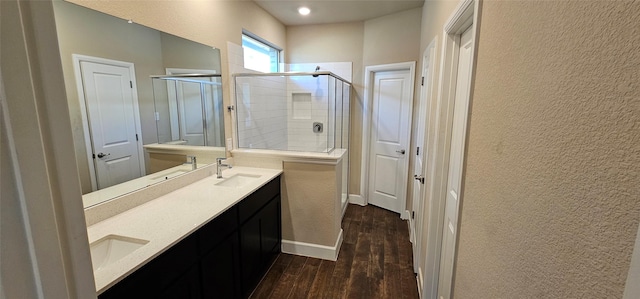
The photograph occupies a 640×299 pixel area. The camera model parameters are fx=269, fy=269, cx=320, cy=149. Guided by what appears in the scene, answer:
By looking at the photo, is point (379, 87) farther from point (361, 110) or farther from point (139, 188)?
point (139, 188)

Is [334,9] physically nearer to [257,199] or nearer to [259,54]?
[259,54]

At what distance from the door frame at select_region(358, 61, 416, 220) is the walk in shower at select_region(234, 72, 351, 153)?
0.84 ft

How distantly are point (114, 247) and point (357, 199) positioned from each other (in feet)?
10.6

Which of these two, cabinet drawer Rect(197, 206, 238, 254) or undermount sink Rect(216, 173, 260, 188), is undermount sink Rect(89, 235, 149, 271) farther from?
undermount sink Rect(216, 173, 260, 188)

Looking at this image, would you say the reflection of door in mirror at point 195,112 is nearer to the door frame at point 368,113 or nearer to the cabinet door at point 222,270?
the cabinet door at point 222,270

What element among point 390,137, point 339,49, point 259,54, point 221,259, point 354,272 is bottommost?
point 354,272

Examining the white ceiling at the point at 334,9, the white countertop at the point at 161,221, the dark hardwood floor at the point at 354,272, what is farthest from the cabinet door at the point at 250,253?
the white ceiling at the point at 334,9

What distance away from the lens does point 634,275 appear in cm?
37

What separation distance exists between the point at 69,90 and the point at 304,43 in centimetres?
311

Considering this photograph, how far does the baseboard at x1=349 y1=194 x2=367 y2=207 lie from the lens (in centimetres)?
414

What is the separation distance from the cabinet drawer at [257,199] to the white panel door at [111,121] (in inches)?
29.0

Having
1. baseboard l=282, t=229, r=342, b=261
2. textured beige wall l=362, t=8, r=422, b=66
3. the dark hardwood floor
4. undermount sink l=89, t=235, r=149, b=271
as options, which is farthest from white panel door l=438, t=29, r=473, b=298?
textured beige wall l=362, t=8, r=422, b=66

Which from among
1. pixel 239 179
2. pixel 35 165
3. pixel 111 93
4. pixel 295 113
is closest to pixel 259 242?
pixel 239 179

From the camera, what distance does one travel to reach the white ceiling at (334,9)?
3068mm
